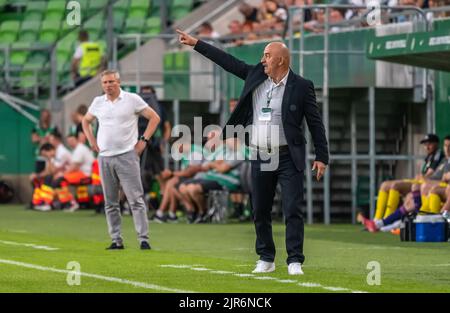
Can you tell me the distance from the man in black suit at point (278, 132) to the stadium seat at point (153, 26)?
61.9 ft

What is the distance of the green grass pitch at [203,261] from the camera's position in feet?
39.2

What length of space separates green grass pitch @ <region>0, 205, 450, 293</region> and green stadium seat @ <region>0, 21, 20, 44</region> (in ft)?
38.8

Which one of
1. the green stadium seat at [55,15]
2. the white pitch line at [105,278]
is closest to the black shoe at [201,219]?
the white pitch line at [105,278]

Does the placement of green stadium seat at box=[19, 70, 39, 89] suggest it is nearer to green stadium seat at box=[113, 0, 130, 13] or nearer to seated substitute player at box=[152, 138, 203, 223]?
green stadium seat at box=[113, 0, 130, 13]

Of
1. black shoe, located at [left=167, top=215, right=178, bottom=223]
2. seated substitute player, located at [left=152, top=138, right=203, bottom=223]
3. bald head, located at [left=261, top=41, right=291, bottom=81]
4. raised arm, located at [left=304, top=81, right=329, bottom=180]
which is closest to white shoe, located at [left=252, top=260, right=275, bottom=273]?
raised arm, located at [left=304, top=81, right=329, bottom=180]

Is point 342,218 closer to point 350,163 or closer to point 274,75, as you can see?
point 350,163

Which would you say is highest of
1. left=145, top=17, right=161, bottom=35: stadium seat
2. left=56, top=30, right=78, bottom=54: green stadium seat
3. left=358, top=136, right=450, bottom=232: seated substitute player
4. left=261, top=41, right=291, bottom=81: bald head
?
left=145, top=17, right=161, bottom=35: stadium seat

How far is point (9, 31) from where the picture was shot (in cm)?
3403

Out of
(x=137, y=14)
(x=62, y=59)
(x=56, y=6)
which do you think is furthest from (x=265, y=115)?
(x=56, y=6)

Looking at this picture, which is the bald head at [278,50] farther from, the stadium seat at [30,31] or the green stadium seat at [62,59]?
the stadium seat at [30,31]

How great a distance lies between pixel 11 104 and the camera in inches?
1238

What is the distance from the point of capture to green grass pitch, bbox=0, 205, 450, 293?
1196 centimetres

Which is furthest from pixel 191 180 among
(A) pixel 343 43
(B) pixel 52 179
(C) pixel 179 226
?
(B) pixel 52 179
